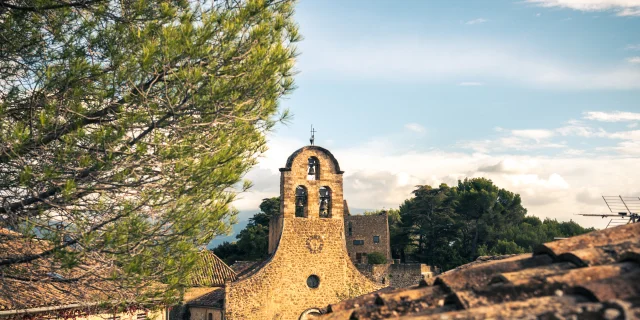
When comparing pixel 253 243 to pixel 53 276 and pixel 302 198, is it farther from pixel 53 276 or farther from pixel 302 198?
pixel 53 276

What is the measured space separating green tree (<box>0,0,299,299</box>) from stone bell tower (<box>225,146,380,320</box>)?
11.4 metres

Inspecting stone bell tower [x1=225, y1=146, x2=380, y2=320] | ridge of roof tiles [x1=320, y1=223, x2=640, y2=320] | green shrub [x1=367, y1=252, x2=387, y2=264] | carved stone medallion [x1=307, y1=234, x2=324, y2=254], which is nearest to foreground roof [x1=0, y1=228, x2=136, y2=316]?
ridge of roof tiles [x1=320, y1=223, x2=640, y2=320]

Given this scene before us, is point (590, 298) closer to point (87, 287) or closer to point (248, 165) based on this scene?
point (248, 165)

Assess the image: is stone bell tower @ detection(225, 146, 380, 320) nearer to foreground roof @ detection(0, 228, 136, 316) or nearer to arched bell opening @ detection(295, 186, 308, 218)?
arched bell opening @ detection(295, 186, 308, 218)

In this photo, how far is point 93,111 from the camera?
8.82 metres

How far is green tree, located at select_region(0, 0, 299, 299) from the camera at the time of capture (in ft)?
27.5

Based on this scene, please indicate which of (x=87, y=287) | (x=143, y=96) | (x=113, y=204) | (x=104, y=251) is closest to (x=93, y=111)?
(x=143, y=96)

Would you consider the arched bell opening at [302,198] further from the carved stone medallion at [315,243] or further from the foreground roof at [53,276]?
the foreground roof at [53,276]

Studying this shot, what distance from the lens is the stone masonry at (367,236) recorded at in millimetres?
51406

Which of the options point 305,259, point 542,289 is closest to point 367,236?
point 305,259

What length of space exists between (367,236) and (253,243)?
1018cm

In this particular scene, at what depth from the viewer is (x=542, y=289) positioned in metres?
3.84

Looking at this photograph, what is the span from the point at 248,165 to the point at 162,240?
74.9 inches

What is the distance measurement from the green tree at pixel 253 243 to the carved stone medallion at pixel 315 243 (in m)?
27.4
